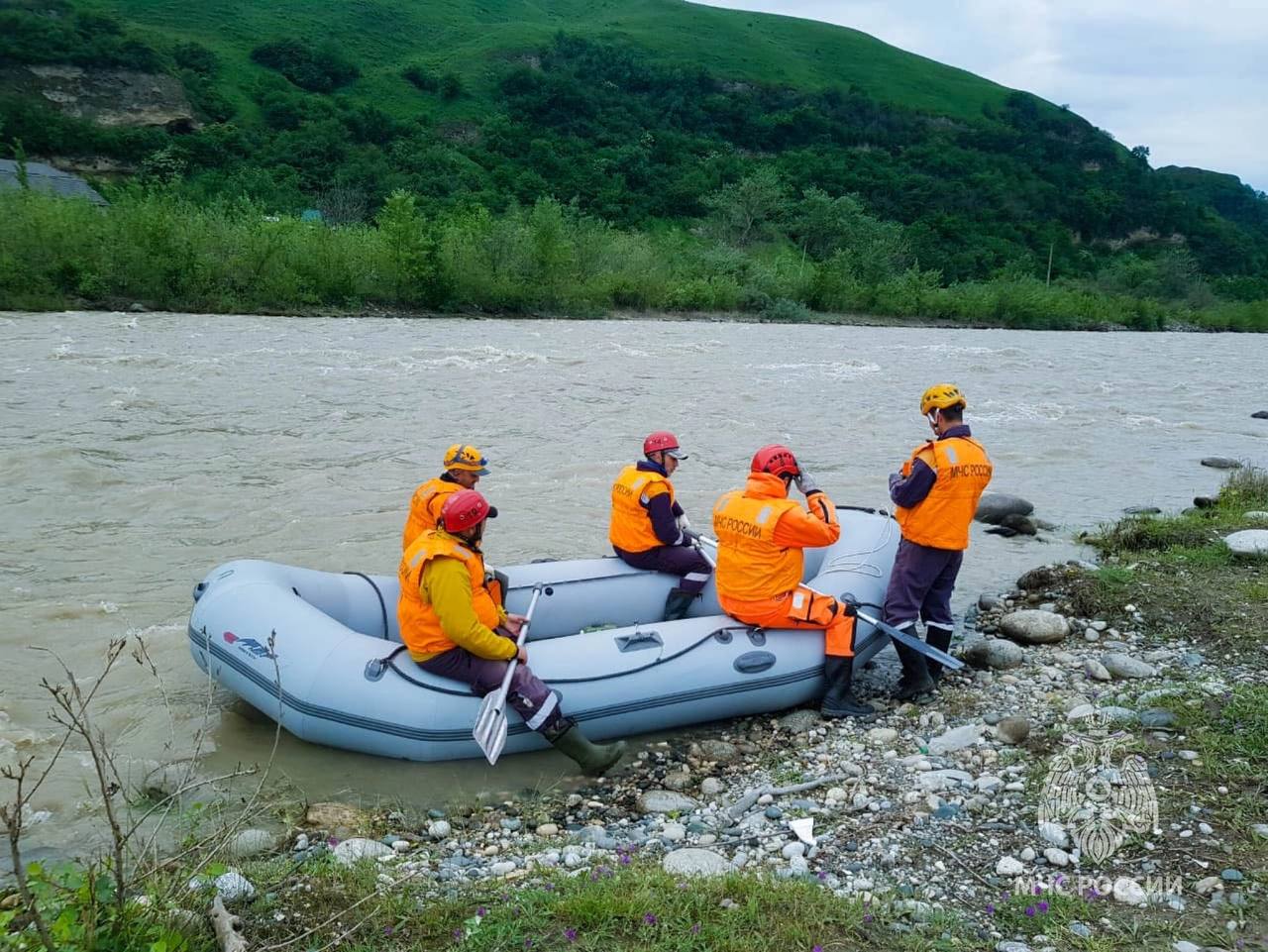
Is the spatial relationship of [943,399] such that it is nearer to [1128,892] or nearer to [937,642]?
[937,642]

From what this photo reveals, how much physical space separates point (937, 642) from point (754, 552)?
1187 mm

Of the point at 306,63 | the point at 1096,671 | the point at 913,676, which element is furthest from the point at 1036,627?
the point at 306,63

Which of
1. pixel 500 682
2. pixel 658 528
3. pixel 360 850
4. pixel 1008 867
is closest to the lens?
pixel 1008 867

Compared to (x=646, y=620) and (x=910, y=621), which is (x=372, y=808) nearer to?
(x=646, y=620)

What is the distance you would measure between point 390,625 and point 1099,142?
106152mm

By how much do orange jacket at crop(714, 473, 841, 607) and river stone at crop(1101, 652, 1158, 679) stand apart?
4.90 feet

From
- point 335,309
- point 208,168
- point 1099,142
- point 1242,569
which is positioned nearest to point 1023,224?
point 1099,142

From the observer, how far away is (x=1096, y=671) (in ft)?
15.5

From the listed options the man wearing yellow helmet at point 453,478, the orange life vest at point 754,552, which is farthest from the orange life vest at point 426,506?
the orange life vest at point 754,552

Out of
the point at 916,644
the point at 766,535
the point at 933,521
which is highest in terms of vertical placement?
the point at 933,521

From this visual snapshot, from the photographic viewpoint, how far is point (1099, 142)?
3696 inches

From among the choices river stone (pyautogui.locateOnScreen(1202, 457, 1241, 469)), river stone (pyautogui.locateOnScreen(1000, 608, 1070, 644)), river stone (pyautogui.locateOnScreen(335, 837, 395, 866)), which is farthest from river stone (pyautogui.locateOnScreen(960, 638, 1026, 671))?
river stone (pyautogui.locateOnScreen(1202, 457, 1241, 469))

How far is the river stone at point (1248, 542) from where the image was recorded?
614 centimetres

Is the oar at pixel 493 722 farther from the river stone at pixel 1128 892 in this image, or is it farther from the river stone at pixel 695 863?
the river stone at pixel 1128 892
